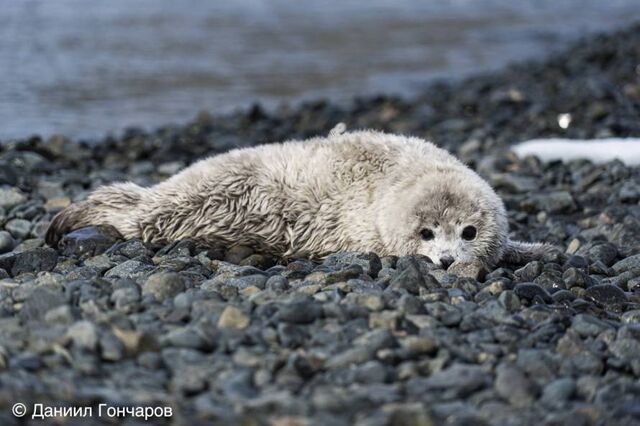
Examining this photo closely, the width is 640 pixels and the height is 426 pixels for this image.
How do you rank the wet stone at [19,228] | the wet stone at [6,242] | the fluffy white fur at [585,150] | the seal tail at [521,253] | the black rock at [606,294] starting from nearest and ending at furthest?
1. the black rock at [606,294]
2. the seal tail at [521,253]
3. the wet stone at [6,242]
4. the wet stone at [19,228]
5. the fluffy white fur at [585,150]

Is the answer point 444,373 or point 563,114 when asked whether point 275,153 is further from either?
point 563,114

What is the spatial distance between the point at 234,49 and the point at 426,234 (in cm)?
1213

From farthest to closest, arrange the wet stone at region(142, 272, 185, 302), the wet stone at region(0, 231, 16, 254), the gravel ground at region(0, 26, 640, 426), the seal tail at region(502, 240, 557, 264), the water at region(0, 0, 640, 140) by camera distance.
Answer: the water at region(0, 0, 640, 140) → the wet stone at region(0, 231, 16, 254) → the seal tail at region(502, 240, 557, 264) → the wet stone at region(142, 272, 185, 302) → the gravel ground at region(0, 26, 640, 426)

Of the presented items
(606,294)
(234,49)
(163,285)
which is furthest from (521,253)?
(234,49)

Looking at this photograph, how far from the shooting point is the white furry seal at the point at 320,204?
6289mm

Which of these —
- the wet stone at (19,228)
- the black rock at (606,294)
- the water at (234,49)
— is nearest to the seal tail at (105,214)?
the wet stone at (19,228)

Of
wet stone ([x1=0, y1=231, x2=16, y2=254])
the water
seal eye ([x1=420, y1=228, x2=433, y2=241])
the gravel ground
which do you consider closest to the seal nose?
the gravel ground

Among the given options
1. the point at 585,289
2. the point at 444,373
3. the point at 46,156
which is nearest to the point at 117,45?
the point at 46,156

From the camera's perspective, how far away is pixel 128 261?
5.95 metres

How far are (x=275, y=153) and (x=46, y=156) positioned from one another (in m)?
4.28

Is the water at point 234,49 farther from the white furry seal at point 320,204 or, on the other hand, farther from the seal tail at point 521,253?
the seal tail at point 521,253

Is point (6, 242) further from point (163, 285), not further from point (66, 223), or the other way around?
point (163, 285)

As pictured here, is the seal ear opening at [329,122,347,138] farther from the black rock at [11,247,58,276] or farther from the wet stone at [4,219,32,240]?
the wet stone at [4,219,32,240]

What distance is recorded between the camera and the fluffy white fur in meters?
9.31
